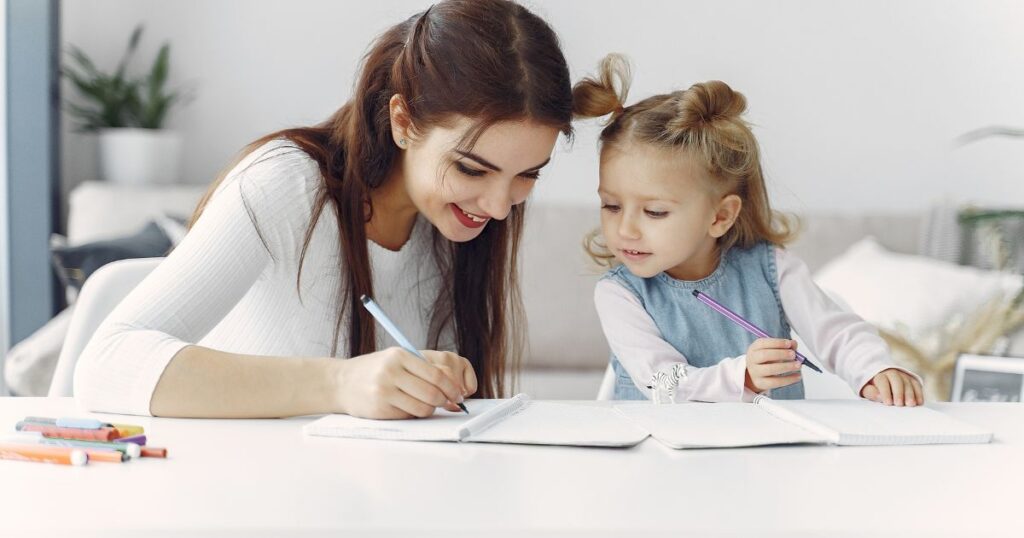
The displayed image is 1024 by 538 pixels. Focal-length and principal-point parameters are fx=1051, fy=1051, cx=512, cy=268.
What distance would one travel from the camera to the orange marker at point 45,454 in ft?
2.50

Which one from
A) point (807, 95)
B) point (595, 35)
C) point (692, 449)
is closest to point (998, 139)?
point (807, 95)

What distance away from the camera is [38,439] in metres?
0.81

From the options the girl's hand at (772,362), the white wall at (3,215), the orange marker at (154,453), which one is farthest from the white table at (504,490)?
the white wall at (3,215)

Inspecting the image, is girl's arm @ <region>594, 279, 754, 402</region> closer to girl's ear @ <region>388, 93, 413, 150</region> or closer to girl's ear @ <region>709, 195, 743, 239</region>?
girl's ear @ <region>709, 195, 743, 239</region>

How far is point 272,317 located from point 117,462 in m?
0.60

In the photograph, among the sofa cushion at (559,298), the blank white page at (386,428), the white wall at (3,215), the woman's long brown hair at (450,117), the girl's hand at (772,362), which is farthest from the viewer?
the white wall at (3,215)

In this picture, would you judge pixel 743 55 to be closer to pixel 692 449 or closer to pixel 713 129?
pixel 713 129

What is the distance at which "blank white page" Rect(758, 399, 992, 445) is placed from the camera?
35.1 inches

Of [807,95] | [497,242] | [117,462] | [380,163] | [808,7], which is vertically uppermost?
[808,7]

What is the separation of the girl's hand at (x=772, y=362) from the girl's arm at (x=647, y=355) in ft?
0.16

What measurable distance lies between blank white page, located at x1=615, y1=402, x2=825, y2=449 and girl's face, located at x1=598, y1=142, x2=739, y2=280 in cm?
31

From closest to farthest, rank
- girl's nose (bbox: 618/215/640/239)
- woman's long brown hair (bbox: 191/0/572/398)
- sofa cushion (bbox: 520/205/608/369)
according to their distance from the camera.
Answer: woman's long brown hair (bbox: 191/0/572/398)
girl's nose (bbox: 618/215/640/239)
sofa cushion (bbox: 520/205/608/369)

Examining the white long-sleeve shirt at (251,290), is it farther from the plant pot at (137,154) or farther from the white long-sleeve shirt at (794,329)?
the plant pot at (137,154)

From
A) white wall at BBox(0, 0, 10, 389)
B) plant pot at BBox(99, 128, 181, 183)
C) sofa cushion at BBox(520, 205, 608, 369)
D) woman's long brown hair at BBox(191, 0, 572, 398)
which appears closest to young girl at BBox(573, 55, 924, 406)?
woman's long brown hair at BBox(191, 0, 572, 398)
